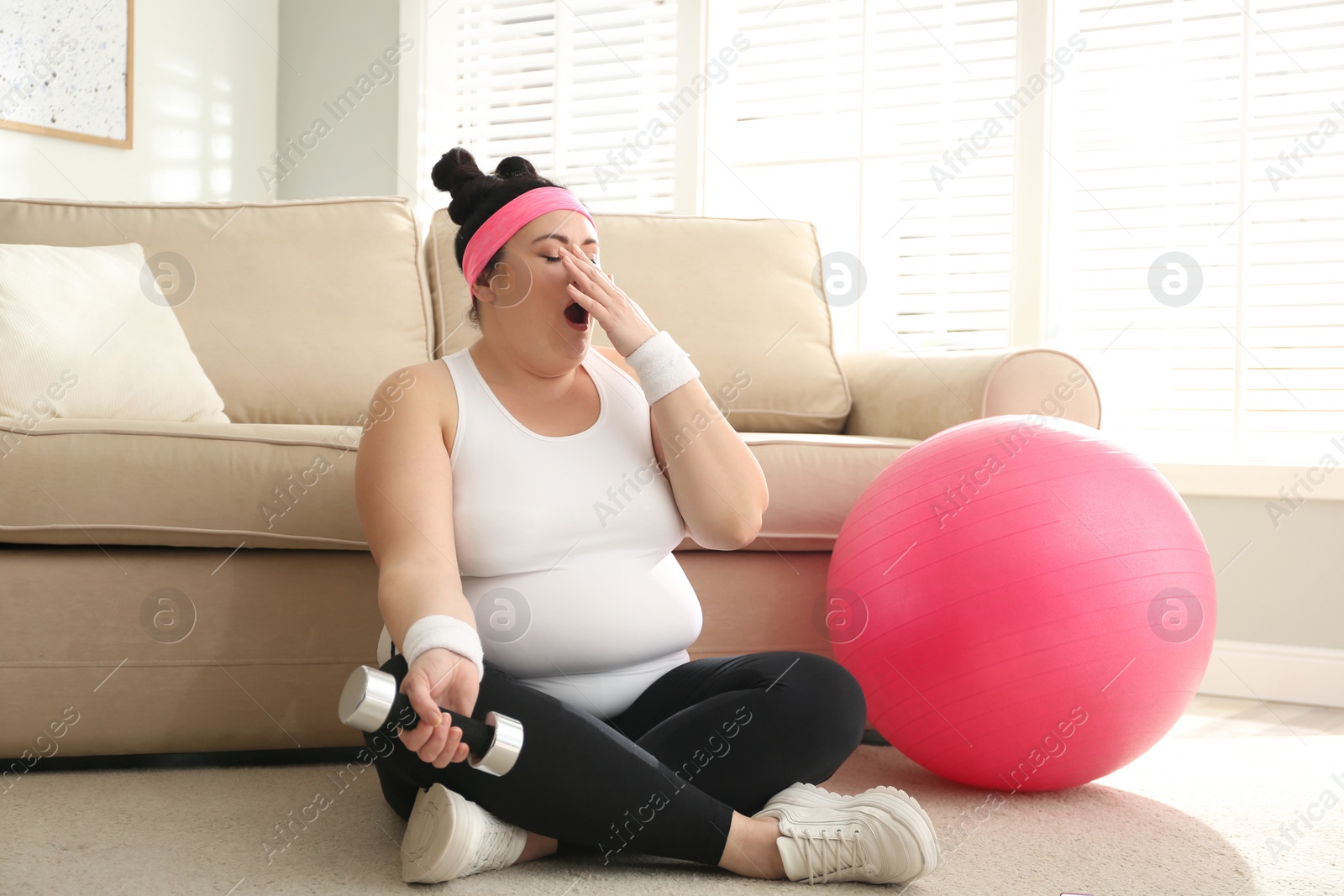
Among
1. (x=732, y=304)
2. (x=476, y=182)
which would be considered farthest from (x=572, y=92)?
(x=476, y=182)

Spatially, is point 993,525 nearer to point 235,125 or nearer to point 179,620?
point 179,620

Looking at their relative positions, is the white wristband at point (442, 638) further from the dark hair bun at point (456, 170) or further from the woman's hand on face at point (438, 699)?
the dark hair bun at point (456, 170)

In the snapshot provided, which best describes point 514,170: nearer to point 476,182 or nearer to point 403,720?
point 476,182

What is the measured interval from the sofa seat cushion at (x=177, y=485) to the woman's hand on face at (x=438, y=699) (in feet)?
2.09

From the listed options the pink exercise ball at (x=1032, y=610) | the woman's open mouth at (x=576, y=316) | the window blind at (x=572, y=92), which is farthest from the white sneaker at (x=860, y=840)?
the window blind at (x=572, y=92)

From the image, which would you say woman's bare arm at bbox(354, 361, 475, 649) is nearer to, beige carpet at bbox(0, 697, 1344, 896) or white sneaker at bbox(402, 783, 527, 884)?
white sneaker at bbox(402, 783, 527, 884)

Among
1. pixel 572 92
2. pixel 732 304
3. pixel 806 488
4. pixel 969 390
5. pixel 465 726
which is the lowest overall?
pixel 465 726

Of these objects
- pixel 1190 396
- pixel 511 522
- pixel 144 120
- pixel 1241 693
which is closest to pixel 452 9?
pixel 144 120

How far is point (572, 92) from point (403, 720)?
9.17 feet

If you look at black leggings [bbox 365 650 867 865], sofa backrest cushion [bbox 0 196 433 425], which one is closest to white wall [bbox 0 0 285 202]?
sofa backrest cushion [bbox 0 196 433 425]

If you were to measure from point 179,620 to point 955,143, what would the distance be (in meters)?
2.27

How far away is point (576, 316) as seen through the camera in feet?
4.26

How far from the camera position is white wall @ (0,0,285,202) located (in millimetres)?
3004

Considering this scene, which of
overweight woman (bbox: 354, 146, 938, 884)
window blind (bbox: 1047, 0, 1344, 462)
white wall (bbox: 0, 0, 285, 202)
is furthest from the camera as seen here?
white wall (bbox: 0, 0, 285, 202)
